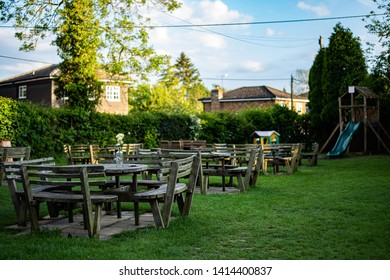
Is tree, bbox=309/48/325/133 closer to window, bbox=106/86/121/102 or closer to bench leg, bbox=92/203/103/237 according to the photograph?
window, bbox=106/86/121/102

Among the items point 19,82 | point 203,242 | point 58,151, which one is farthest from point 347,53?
point 19,82

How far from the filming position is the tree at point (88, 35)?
2384 cm

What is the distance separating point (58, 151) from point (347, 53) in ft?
57.9

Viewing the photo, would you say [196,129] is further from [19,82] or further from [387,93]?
[19,82]

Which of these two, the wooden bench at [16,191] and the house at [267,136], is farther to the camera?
the house at [267,136]

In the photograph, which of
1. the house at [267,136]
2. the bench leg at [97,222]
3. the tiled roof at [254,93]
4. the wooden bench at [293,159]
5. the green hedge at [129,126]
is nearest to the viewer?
the bench leg at [97,222]

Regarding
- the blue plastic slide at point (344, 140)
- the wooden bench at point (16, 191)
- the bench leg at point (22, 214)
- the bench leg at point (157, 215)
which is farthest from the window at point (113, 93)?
the bench leg at point (157, 215)

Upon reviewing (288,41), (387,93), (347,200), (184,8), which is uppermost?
(184,8)

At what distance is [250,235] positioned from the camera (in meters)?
5.98

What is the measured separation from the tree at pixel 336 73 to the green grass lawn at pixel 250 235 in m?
19.3

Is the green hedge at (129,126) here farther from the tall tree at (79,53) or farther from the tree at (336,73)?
the tall tree at (79,53)

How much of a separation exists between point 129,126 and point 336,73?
13314 millimetres

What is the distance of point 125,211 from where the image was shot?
8.09 metres

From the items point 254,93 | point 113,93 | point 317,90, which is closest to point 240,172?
point 317,90
